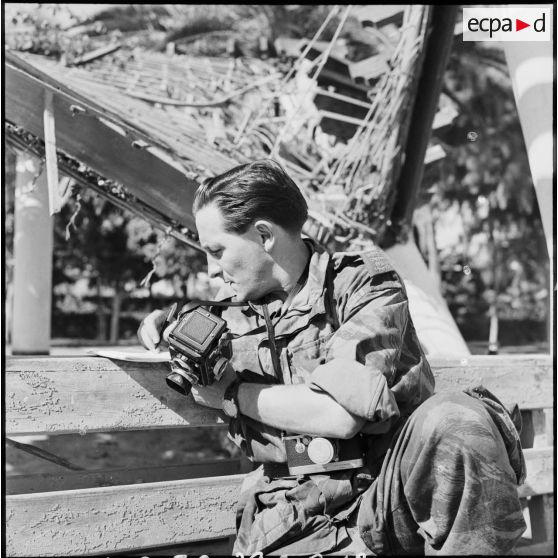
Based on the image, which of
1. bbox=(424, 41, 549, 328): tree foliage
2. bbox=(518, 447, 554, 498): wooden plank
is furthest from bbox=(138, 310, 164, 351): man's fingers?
bbox=(424, 41, 549, 328): tree foliage

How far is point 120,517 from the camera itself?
2.24 m

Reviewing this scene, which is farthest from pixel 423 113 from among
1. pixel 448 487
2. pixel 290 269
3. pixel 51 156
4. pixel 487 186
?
pixel 487 186

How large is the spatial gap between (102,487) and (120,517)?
4.3 inches

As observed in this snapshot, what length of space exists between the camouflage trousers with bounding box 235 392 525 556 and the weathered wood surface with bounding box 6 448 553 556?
380mm

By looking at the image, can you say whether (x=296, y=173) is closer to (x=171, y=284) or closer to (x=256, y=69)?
(x=256, y=69)

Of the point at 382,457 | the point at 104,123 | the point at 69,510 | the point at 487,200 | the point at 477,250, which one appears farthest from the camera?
the point at 477,250

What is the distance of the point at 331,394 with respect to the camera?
1784 mm

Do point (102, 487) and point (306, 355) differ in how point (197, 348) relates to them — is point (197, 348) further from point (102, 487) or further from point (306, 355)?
point (102, 487)

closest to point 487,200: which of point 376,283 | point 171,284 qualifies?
point 171,284

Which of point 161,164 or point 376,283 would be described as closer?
point 376,283

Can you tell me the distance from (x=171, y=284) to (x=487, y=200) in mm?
7602

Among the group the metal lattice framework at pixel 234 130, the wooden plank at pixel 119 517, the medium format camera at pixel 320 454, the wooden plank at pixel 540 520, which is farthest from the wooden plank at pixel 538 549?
the metal lattice framework at pixel 234 130

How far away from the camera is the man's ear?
209cm

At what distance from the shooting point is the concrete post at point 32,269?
538cm
